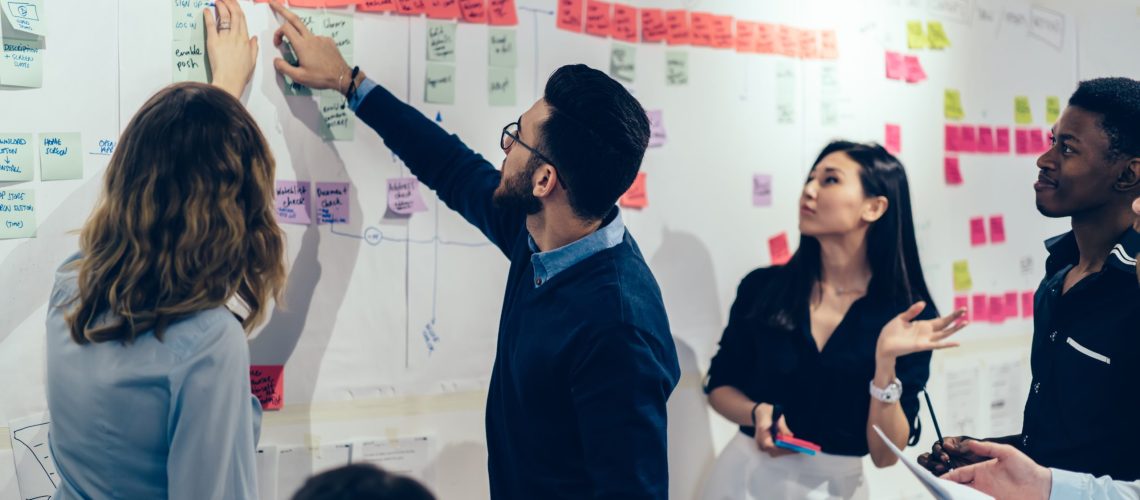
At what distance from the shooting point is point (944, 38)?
2.74 meters

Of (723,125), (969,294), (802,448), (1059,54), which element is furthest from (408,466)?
(1059,54)

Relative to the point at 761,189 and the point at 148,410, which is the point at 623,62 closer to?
the point at 761,189

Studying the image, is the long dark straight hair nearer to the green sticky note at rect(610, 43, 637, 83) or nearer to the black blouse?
the black blouse

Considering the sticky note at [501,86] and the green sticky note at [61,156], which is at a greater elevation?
the sticky note at [501,86]

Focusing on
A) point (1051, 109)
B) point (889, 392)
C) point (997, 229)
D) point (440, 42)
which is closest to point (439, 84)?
point (440, 42)

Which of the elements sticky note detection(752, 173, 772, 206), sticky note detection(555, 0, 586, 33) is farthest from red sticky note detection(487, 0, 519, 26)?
sticky note detection(752, 173, 772, 206)

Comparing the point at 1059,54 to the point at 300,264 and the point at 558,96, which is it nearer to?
the point at 558,96

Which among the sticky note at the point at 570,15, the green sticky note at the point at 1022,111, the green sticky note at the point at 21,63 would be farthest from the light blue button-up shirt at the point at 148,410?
the green sticky note at the point at 1022,111

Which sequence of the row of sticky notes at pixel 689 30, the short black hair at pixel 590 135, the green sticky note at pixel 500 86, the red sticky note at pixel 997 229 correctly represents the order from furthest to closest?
the red sticky note at pixel 997 229 → the row of sticky notes at pixel 689 30 → the green sticky note at pixel 500 86 → the short black hair at pixel 590 135

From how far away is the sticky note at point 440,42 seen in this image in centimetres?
192

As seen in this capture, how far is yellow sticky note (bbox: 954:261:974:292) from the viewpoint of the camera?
280 cm

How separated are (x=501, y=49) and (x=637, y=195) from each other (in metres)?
0.49

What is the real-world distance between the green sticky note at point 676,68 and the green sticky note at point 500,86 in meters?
0.42

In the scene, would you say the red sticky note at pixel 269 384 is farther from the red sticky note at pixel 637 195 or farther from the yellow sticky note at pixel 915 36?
the yellow sticky note at pixel 915 36
